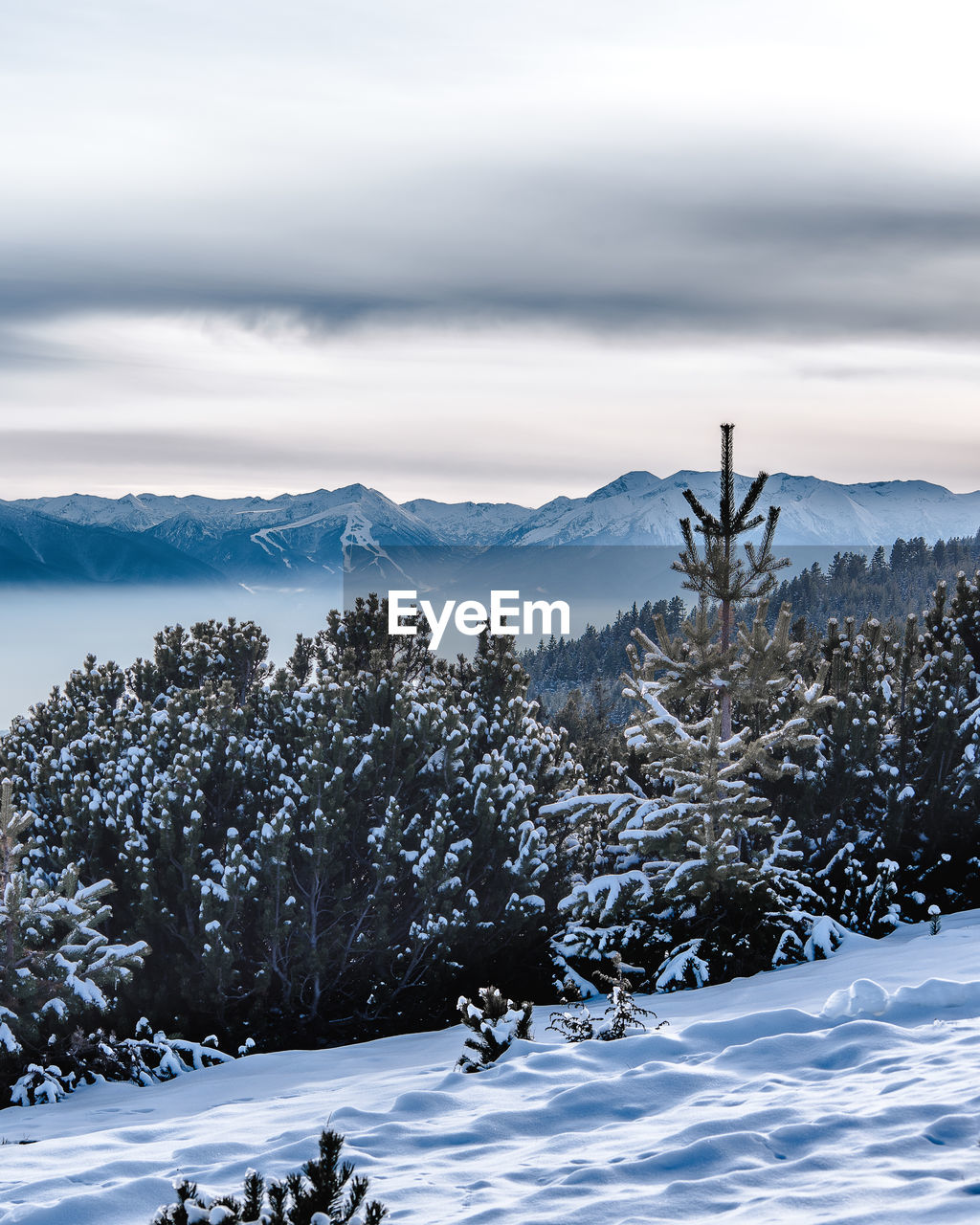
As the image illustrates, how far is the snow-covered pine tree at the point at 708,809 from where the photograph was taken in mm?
12422

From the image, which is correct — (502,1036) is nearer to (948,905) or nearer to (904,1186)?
(904,1186)

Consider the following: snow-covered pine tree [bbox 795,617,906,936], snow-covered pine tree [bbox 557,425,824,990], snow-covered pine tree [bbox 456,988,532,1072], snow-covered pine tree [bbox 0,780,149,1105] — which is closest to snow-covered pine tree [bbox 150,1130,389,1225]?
snow-covered pine tree [bbox 456,988,532,1072]

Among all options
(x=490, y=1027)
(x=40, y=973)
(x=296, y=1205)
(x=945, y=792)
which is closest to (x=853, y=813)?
(x=945, y=792)

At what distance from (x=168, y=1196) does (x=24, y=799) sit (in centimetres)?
1368

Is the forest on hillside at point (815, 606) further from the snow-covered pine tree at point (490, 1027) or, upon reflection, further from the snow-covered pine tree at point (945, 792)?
the snow-covered pine tree at point (490, 1027)

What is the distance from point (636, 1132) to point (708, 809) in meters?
7.36

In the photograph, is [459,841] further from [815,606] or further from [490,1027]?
[815,606]

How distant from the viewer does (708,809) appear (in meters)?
12.4

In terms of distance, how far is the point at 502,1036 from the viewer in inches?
289

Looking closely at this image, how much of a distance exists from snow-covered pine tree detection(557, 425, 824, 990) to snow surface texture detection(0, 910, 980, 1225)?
3.87m

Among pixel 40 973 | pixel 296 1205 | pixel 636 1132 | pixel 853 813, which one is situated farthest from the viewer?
pixel 853 813

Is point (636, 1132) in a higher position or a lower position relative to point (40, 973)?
higher

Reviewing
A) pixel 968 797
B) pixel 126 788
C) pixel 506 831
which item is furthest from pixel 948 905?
pixel 126 788

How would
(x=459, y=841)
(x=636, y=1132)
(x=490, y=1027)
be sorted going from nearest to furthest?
(x=636, y=1132) → (x=490, y=1027) → (x=459, y=841)
